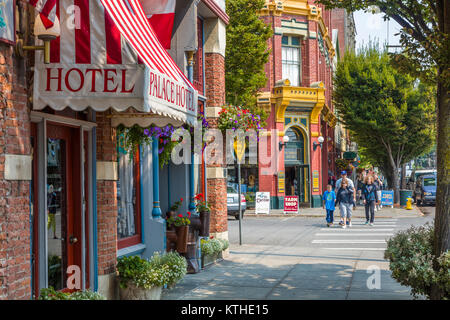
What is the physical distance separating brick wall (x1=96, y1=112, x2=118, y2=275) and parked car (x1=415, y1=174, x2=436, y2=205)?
28.8 m

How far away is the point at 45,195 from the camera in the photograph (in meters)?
6.49

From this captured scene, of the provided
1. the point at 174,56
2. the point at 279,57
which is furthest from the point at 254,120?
the point at 279,57

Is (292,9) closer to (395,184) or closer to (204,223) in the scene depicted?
(395,184)

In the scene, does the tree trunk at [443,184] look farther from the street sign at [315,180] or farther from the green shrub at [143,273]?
the street sign at [315,180]

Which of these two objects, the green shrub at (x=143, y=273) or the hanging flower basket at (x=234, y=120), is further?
the hanging flower basket at (x=234, y=120)

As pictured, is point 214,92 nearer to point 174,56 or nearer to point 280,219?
point 174,56

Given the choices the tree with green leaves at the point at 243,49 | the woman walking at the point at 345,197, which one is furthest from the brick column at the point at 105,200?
the tree with green leaves at the point at 243,49

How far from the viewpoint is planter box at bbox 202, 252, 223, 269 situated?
11.6m

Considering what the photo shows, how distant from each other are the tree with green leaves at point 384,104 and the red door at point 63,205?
27218 millimetres

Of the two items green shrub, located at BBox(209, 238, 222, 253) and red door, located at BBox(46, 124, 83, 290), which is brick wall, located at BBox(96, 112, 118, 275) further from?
green shrub, located at BBox(209, 238, 222, 253)

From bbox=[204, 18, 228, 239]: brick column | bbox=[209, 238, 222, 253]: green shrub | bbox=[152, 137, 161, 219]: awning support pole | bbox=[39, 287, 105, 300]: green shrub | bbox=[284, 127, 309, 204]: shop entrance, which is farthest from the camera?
bbox=[284, 127, 309, 204]: shop entrance

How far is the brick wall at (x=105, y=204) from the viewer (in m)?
7.63

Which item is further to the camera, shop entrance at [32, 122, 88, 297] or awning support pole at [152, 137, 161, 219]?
awning support pole at [152, 137, 161, 219]

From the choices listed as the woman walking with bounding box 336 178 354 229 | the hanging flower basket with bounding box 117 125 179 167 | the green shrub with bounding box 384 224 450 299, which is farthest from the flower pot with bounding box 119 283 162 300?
the woman walking with bounding box 336 178 354 229
